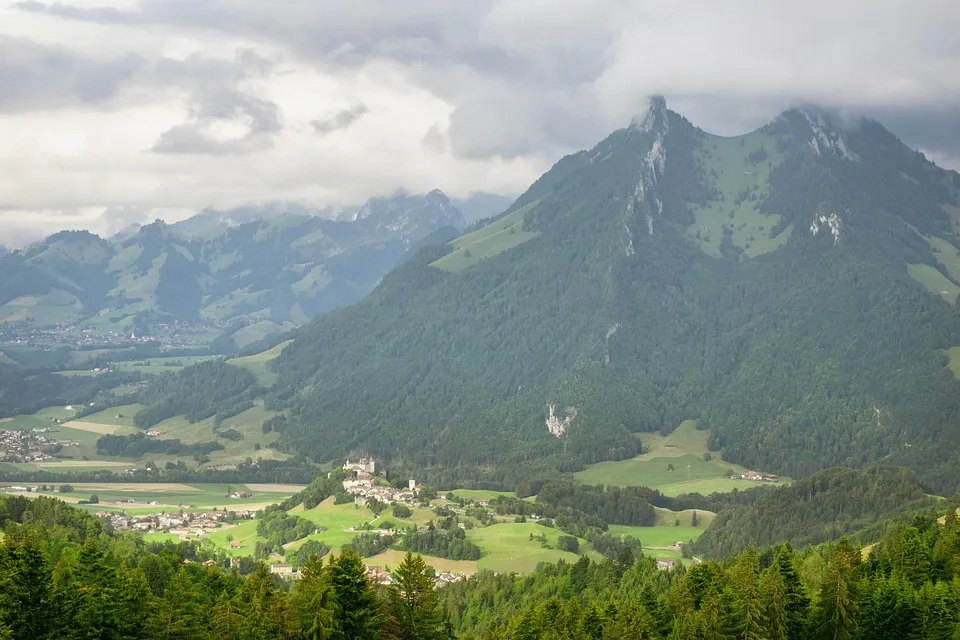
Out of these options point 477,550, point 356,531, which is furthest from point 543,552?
point 356,531

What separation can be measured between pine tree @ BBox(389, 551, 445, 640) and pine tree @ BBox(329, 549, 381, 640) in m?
1.86

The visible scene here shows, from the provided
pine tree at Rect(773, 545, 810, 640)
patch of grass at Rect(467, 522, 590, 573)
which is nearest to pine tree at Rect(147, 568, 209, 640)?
pine tree at Rect(773, 545, 810, 640)

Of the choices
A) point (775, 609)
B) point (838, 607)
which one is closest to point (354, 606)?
point (775, 609)

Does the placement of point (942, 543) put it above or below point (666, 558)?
above

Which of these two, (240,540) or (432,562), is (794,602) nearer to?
(432,562)

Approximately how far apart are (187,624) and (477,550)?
4356 inches

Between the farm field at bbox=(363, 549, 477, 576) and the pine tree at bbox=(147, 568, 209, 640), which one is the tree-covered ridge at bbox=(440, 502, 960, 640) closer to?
the pine tree at bbox=(147, 568, 209, 640)

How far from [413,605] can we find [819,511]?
5477 inches

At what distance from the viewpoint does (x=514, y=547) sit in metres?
175

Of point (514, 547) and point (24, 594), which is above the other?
point (24, 594)

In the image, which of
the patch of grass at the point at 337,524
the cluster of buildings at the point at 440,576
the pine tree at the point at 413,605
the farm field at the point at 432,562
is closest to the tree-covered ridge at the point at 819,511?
the farm field at the point at 432,562

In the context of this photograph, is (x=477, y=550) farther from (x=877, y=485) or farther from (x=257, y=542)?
(x=877, y=485)

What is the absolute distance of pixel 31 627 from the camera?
59438 millimetres

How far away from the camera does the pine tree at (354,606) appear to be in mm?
61688
